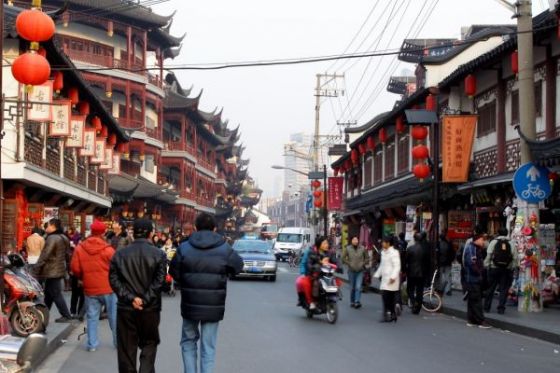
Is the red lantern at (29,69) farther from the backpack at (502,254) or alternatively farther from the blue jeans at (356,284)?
the backpack at (502,254)

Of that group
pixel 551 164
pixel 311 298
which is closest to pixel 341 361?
pixel 311 298

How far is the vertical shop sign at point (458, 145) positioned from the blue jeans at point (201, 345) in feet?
54.3

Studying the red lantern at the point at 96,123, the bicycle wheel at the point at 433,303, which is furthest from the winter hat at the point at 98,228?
the red lantern at the point at 96,123

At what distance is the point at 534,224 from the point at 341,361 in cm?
760

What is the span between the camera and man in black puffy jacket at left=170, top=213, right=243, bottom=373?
771 cm

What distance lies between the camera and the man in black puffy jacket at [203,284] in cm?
771

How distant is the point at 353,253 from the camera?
1892 cm

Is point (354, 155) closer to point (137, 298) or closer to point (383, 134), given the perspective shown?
point (383, 134)

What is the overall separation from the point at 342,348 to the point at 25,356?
653 centimetres

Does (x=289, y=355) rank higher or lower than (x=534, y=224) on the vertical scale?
lower

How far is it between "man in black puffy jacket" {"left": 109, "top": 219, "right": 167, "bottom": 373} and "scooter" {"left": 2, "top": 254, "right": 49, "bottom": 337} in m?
4.30

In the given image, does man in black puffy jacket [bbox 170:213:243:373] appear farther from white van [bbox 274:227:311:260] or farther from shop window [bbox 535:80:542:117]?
white van [bbox 274:227:311:260]

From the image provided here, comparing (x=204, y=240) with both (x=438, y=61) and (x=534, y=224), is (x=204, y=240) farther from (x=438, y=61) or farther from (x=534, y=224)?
(x=438, y=61)

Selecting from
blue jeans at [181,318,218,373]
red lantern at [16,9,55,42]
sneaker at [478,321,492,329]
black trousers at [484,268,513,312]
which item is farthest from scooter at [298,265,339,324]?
blue jeans at [181,318,218,373]
